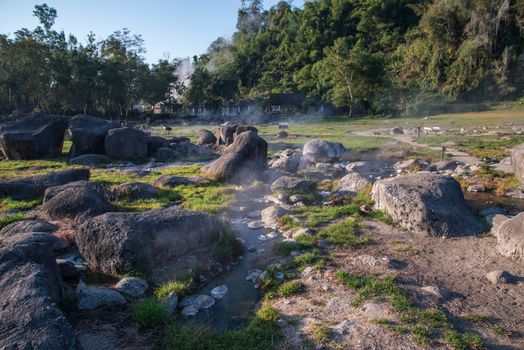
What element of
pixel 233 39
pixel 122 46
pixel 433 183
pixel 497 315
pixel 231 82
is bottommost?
pixel 497 315

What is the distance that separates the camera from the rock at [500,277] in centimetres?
735

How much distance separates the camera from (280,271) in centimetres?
830

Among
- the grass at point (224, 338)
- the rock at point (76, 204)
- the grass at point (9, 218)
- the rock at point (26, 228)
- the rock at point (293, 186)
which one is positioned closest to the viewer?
the grass at point (224, 338)

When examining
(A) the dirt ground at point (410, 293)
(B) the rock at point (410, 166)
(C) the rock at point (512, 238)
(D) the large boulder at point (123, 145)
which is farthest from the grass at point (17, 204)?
(B) the rock at point (410, 166)

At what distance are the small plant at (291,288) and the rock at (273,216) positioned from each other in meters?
3.67

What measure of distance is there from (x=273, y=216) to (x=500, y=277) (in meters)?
6.16

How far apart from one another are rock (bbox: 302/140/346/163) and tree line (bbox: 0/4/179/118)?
46229 mm

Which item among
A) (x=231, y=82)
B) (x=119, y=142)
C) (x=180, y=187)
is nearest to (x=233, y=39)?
(x=231, y=82)

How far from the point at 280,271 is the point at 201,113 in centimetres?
6953

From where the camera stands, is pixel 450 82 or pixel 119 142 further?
pixel 450 82

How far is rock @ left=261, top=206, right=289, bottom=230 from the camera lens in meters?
11.5

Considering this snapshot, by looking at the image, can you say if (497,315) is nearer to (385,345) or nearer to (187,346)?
(385,345)

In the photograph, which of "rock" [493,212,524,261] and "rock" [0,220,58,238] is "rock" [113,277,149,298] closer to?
"rock" [0,220,58,238]

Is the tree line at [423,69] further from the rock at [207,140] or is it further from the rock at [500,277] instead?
the rock at [500,277]
